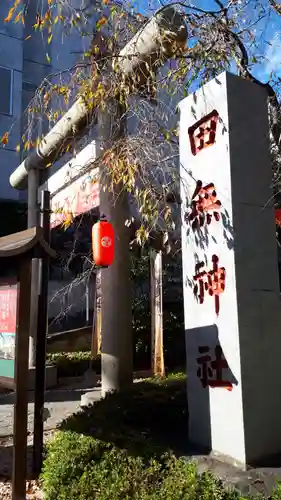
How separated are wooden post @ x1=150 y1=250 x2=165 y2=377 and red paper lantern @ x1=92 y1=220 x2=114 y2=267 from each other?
3.54 m

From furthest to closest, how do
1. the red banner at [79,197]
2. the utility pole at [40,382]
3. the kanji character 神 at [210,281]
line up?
the red banner at [79,197], the utility pole at [40,382], the kanji character 神 at [210,281]

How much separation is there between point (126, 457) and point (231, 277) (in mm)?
1617

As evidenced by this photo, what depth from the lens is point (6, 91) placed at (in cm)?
1962

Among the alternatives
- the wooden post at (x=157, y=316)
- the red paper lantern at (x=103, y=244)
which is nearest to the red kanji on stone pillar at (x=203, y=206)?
the red paper lantern at (x=103, y=244)

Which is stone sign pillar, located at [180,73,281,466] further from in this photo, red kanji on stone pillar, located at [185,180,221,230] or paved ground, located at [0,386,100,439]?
paved ground, located at [0,386,100,439]

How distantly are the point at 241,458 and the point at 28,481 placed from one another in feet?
8.79

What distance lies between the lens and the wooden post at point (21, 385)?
4.29 metres

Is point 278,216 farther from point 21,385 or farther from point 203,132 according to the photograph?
point 21,385

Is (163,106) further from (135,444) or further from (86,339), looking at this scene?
(86,339)

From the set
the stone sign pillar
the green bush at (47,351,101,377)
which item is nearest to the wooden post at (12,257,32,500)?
the stone sign pillar

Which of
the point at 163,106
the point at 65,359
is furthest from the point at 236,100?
the point at 65,359

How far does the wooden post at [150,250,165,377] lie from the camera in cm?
1084

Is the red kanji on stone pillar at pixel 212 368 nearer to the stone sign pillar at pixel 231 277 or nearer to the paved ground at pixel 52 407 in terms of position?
the stone sign pillar at pixel 231 277

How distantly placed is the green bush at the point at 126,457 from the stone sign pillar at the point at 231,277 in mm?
536
